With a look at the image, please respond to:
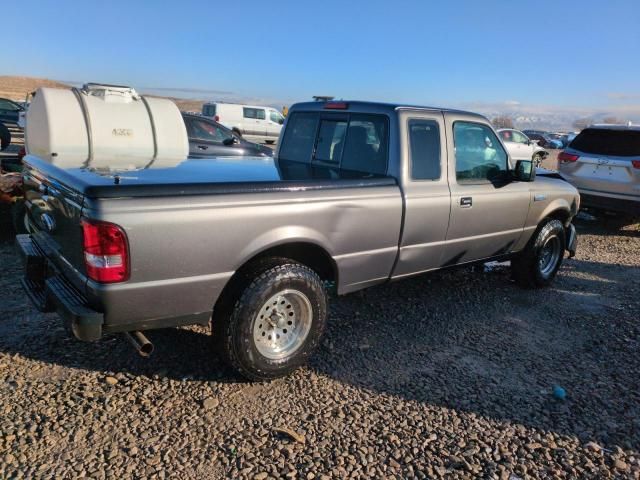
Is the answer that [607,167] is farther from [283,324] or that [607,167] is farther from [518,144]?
[518,144]

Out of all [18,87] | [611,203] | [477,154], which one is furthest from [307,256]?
[18,87]

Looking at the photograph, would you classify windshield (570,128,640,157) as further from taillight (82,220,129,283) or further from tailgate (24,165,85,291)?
tailgate (24,165,85,291)

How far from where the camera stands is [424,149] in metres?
4.13

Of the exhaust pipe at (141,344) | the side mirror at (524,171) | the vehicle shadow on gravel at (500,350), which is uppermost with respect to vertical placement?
the side mirror at (524,171)

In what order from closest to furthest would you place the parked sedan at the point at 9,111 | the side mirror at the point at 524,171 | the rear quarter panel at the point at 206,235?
the rear quarter panel at the point at 206,235 < the side mirror at the point at 524,171 < the parked sedan at the point at 9,111

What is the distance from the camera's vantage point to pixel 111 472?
2.54m

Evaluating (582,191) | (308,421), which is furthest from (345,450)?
(582,191)

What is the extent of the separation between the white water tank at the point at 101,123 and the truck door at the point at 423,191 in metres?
3.14

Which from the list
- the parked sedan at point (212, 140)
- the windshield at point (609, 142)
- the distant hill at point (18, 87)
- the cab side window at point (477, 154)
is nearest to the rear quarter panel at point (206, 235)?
the cab side window at point (477, 154)

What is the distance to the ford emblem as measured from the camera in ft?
10.3

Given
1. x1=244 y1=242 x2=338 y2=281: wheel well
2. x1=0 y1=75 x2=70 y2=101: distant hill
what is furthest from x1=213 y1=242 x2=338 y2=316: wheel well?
x1=0 y1=75 x2=70 y2=101: distant hill

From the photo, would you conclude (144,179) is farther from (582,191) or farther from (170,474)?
(582,191)

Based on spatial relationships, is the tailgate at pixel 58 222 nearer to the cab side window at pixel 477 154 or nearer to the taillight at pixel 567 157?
the cab side window at pixel 477 154

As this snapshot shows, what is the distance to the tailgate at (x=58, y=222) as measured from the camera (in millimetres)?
2752
